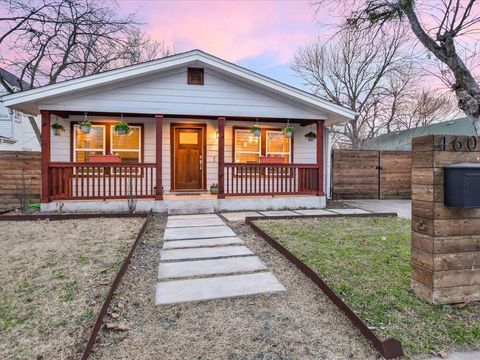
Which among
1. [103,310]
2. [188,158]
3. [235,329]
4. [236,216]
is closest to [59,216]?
[236,216]

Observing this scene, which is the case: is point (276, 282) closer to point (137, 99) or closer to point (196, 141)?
point (137, 99)

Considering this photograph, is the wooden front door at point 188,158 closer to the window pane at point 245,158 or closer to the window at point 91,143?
the window pane at point 245,158

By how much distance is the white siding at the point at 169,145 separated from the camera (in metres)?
8.17

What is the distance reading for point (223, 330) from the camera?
2.19 m

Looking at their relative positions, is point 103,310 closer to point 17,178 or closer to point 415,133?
point 17,178

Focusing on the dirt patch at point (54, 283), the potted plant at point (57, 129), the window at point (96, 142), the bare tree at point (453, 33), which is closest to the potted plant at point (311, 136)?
the bare tree at point (453, 33)

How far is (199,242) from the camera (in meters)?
4.54

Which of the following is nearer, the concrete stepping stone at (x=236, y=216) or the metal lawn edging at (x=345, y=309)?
the metal lawn edging at (x=345, y=309)

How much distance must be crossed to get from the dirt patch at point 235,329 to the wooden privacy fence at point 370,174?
781cm

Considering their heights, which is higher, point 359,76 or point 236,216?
point 359,76

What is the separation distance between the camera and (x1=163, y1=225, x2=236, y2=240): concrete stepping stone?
16.1 feet

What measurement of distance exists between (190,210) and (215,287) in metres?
4.54

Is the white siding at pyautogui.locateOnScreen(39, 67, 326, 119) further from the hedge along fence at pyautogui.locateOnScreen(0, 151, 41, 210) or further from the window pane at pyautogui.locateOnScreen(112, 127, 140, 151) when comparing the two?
the hedge along fence at pyautogui.locateOnScreen(0, 151, 41, 210)

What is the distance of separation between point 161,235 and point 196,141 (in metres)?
4.41
